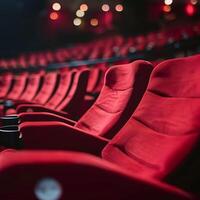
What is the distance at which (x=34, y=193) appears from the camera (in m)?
0.87

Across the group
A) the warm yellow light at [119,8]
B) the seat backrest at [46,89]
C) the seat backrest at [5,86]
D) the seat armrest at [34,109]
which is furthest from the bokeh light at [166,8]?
the seat armrest at [34,109]

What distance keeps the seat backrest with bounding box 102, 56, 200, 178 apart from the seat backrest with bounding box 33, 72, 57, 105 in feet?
10.0

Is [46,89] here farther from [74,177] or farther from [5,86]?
[74,177]

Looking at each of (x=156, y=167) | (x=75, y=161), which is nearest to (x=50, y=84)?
(x=156, y=167)

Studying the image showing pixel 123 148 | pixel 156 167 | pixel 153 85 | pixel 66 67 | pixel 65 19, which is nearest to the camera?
pixel 156 167

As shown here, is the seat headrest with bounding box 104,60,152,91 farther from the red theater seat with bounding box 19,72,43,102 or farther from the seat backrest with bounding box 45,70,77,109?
the red theater seat with bounding box 19,72,43,102

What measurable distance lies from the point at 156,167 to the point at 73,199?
0.42 m

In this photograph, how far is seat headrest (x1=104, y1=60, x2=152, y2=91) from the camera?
2027 millimetres

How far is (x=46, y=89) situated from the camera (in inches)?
197

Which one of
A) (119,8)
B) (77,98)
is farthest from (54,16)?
(77,98)

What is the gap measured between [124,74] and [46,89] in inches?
112

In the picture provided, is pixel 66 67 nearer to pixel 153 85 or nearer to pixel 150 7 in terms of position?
pixel 153 85

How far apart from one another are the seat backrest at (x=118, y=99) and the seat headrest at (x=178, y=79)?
0.29m

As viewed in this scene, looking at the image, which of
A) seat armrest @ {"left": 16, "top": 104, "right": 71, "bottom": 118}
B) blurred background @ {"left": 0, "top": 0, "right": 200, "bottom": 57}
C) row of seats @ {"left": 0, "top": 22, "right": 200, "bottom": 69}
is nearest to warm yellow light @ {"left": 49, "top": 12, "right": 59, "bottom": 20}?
blurred background @ {"left": 0, "top": 0, "right": 200, "bottom": 57}
